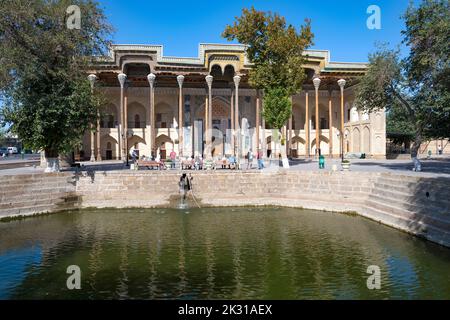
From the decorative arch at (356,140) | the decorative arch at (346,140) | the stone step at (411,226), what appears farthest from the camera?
the decorative arch at (346,140)

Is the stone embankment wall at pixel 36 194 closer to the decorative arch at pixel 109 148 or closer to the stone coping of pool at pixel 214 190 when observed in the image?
the stone coping of pool at pixel 214 190

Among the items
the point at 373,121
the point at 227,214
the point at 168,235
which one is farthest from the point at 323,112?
the point at 168,235

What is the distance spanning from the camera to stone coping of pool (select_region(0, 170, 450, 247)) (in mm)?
14898

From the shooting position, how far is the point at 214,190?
18.0 m

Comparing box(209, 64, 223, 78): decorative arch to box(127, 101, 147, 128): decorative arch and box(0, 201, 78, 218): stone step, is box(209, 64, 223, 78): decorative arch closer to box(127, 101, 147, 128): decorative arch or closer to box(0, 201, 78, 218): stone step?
box(127, 101, 147, 128): decorative arch

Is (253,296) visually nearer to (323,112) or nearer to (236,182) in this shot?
(236,182)

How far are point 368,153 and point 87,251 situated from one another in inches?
1153

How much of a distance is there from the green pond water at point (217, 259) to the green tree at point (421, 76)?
6.54m

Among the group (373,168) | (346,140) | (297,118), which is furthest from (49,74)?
(346,140)

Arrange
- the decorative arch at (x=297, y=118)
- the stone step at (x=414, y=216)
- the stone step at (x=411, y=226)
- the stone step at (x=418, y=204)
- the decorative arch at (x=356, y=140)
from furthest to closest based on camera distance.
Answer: the decorative arch at (x=297, y=118)
the decorative arch at (x=356, y=140)
the stone step at (x=418, y=204)
the stone step at (x=414, y=216)
the stone step at (x=411, y=226)

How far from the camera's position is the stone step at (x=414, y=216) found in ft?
34.4

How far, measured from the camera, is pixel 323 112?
38938 millimetres

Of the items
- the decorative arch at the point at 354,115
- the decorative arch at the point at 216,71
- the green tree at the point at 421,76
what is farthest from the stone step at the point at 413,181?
the decorative arch at the point at 354,115

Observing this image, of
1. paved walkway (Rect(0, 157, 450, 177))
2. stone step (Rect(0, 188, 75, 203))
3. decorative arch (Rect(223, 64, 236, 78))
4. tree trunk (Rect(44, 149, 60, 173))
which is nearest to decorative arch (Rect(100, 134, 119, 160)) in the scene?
paved walkway (Rect(0, 157, 450, 177))
